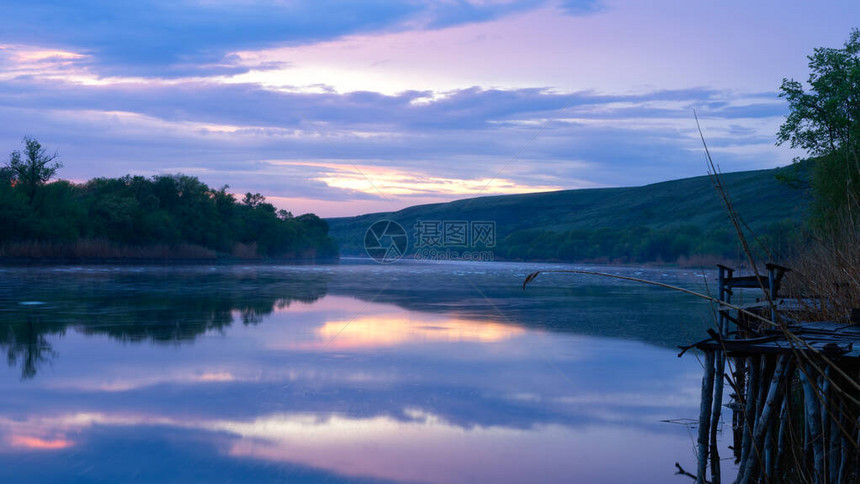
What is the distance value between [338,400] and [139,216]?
74758 mm

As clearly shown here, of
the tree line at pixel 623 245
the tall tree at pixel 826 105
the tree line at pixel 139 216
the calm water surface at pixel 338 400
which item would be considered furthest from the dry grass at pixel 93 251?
the tree line at pixel 623 245

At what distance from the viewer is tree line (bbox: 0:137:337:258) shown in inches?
2413

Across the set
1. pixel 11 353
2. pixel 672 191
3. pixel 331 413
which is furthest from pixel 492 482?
pixel 672 191

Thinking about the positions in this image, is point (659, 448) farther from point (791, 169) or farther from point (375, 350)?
point (791, 169)

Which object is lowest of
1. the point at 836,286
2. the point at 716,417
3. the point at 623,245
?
the point at 716,417

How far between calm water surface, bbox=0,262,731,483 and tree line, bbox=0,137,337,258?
153 ft

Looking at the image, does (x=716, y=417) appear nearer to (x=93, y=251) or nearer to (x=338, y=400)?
(x=338, y=400)

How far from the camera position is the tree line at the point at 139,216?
201 ft

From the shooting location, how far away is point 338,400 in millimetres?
9844

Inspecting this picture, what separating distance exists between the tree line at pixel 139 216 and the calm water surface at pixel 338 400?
46517 millimetres

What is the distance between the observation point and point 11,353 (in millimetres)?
12969

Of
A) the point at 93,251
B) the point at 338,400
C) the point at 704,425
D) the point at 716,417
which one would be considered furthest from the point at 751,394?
the point at 93,251

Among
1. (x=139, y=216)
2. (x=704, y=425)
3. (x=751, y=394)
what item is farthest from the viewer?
(x=139, y=216)

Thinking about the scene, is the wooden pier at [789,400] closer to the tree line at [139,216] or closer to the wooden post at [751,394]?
the wooden post at [751,394]
